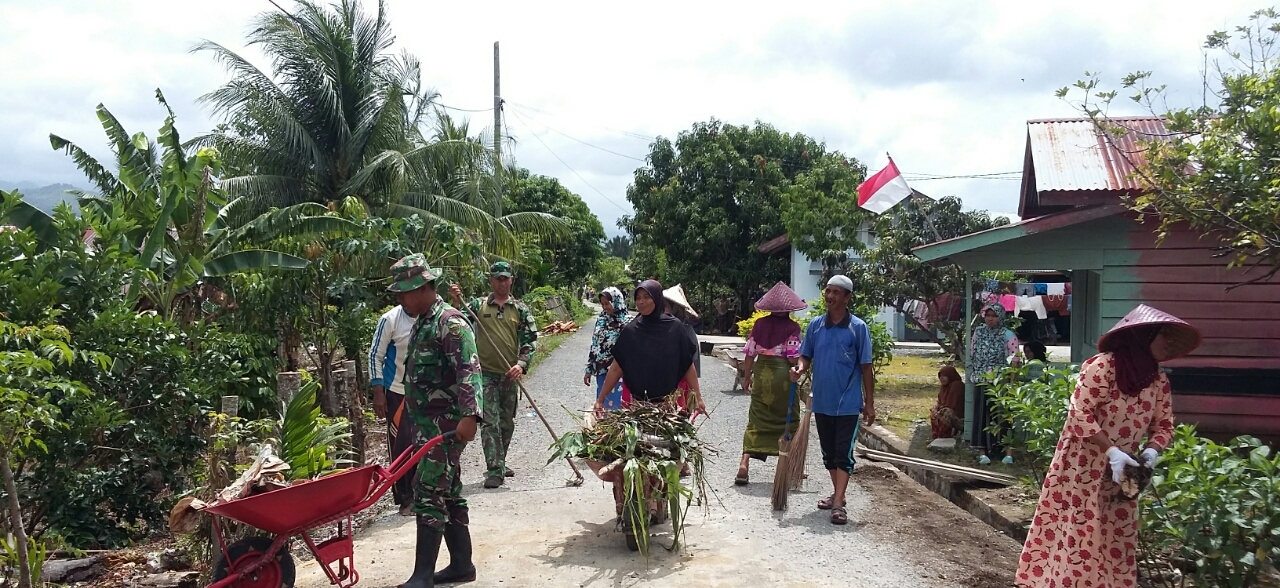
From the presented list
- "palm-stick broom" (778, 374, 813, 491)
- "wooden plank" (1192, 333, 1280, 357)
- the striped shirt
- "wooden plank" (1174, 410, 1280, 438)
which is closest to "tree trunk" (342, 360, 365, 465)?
the striped shirt

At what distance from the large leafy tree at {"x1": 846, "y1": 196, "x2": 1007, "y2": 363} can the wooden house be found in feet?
17.7

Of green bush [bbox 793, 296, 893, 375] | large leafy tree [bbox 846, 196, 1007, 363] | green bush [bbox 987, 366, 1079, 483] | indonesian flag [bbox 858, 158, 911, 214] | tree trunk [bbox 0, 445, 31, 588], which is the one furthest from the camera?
large leafy tree [bbox 846, 196, 1007, 363]

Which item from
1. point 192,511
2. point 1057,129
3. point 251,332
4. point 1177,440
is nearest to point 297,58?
point 251,332

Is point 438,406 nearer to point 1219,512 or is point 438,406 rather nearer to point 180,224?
point 1219,512

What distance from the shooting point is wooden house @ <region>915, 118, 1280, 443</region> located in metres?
8.68

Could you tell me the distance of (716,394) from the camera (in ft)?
48.3

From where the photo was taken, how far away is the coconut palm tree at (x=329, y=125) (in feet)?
53.1

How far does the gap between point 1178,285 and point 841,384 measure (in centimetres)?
440

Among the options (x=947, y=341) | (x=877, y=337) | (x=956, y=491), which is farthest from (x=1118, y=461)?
(x=947, y=341)

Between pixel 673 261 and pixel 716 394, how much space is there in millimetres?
16221

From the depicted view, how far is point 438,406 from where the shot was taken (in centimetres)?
508

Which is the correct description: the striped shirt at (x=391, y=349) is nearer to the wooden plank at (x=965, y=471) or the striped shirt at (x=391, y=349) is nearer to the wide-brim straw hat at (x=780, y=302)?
the wide-brim straw hat at (x=780, y=302)

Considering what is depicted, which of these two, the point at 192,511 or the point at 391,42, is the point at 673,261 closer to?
the point at 391,42

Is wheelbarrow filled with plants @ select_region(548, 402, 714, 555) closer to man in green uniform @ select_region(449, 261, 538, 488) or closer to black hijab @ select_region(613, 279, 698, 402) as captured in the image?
black hijab @ select_region(613, 279, 698, 402)
